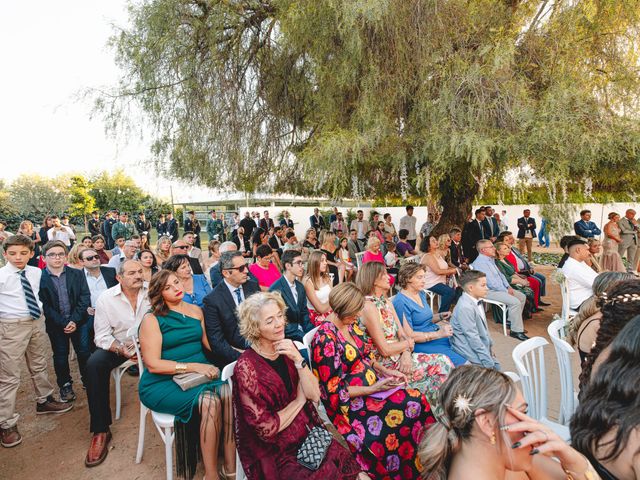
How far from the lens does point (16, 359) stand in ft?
10.7

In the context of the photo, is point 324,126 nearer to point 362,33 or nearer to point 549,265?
point 362,33

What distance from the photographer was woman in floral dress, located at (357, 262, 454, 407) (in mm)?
2959

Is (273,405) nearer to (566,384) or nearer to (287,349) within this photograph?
(287,349)

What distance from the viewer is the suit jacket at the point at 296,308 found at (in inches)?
155

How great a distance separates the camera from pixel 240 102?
6.39 meters

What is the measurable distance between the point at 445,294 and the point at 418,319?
254cm

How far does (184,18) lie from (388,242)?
19.1 feet

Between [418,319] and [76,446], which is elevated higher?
[418,319]

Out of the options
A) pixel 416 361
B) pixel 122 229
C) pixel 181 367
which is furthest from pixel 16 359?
pixel 122 229

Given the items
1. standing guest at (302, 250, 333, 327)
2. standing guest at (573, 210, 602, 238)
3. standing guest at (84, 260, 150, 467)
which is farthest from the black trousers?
standing guest at (573, 210, 602, 238)

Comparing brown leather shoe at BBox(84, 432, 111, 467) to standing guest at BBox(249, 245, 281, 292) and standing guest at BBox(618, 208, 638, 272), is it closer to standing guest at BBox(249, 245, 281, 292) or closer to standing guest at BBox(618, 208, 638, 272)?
standing guest at BBox(249, 245, 281, 292)

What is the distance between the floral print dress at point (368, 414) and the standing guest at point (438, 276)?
11.7 ft

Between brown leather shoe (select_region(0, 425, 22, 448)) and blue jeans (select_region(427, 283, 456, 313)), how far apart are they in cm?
529

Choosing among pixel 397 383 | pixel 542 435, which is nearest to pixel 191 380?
pixel 397 383
